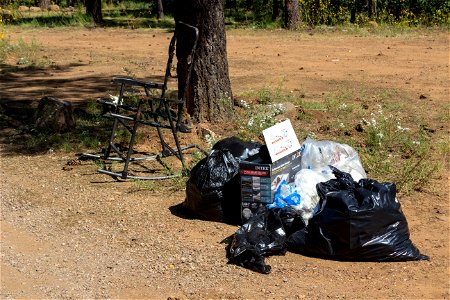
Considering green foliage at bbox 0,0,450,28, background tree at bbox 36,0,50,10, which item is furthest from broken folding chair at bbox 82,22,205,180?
background tree at bbox 36,0,50,10

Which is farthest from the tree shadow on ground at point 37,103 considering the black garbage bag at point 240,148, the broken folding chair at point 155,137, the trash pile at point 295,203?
the trash pile at point 295,203

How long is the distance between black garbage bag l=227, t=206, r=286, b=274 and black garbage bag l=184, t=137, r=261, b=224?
463 mm

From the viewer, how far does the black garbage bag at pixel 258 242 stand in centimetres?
493

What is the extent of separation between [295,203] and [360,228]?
0.61 m

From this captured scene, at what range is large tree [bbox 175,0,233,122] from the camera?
807 centimetres

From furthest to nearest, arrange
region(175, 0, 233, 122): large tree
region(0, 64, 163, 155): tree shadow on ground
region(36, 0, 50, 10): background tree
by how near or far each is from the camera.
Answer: region(36, 0, 50, 10): background tree → region(0, 64, 163, 155): tree shadow on ground → region(175, 0, 233, 122): large tree

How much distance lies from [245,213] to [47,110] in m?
4.07

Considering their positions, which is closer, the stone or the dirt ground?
the dirt ground

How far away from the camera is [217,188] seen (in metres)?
5.63

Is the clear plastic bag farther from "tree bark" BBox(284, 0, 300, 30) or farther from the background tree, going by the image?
the background tree

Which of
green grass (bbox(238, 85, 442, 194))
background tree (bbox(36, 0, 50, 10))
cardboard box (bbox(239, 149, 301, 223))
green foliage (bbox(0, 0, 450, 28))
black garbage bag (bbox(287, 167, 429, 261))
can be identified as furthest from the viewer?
background tree (bbox(36, 0, 50, 10))

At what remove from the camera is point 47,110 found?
8750 mm

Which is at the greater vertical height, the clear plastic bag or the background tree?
the background tree

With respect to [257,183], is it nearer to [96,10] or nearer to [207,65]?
[207,65]
